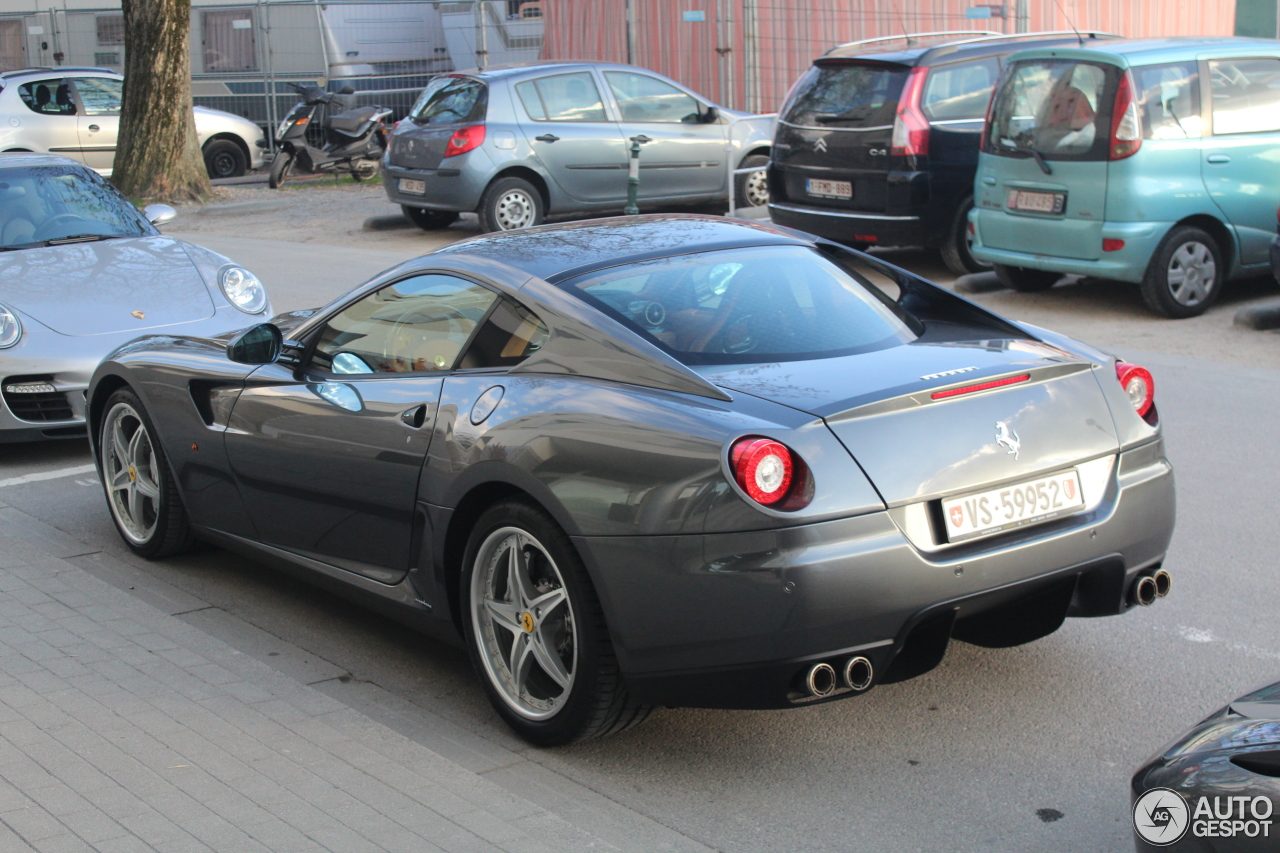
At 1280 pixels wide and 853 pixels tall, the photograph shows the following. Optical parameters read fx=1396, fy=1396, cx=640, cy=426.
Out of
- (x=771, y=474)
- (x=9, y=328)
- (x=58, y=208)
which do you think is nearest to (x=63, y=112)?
(x=58, y=208)

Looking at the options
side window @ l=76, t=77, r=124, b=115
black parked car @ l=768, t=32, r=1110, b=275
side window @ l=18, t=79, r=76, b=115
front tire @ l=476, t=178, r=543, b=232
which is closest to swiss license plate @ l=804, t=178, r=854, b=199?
black parked car @ l=768, t=32, r=1110, b=275

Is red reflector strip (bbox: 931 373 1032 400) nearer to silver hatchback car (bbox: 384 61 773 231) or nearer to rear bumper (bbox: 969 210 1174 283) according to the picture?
rear bumper (bbox: 969 210 1174 283)

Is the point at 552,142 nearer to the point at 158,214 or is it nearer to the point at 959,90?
the point at 959,90

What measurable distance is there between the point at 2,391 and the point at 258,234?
10.5 meters

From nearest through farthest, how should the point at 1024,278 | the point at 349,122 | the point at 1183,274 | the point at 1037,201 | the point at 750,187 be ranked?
the point at 1183,274 → the point at 1037,201 → the point at 1024,278 → the point at 750,187 → the point at 349,122

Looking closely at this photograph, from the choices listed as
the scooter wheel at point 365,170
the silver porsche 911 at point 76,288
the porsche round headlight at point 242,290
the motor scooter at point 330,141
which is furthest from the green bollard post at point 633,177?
the scooter wheel at point 365,170

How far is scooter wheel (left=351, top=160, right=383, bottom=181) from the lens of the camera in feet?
74.5

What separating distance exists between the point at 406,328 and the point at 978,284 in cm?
813

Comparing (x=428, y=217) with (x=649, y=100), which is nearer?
(x=649, y=100)

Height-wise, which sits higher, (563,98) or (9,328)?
(563,98)

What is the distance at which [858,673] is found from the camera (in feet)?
11.3

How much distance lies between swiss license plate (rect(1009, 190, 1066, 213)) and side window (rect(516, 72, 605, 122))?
614 centimetres

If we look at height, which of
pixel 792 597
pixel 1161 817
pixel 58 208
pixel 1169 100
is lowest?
pixel 1161 817

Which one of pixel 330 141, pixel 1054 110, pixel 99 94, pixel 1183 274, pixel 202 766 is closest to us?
pixel 202 766
